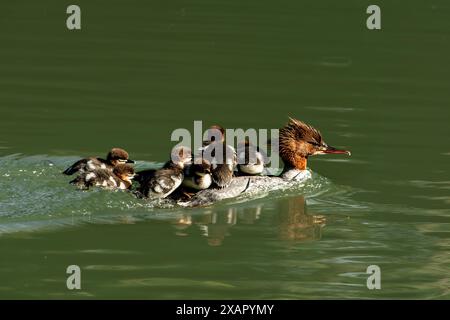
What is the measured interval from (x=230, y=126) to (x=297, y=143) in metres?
1.64

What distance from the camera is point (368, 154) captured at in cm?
1029

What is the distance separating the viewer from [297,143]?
31.3 ft

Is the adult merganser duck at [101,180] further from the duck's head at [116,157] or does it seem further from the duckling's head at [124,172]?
the duck's head at [116,157]

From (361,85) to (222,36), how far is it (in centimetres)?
293

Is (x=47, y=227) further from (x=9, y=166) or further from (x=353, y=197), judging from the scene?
(x=353, y=197)

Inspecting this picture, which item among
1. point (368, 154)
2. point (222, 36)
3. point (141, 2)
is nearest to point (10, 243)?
point (368, 154)

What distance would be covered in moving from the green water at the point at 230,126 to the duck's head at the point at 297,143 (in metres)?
0.28

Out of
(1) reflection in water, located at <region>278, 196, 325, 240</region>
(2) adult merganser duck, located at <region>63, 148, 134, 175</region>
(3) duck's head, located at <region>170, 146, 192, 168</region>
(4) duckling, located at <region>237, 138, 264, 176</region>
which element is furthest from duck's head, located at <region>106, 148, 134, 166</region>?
(1) reflection in water, located at <region>278, 196, 325, 240</region>

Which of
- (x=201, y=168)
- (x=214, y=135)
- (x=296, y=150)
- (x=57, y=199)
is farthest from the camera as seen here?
(x=296, y=150)

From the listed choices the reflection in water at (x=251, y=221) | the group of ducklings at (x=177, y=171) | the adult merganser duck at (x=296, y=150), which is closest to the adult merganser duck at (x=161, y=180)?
the group of ducklings at (x=177, y=171)

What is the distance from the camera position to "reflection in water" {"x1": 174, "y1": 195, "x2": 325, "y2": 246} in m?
7.83

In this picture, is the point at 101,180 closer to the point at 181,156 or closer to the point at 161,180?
the point at 161,180

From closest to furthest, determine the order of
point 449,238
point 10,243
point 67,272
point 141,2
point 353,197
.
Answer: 1. point 67,272
2. point 10,243
3. point 449,238
4. point 353,197
5. point 141,2

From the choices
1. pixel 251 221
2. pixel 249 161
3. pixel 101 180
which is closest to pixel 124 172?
pixel 101 180
